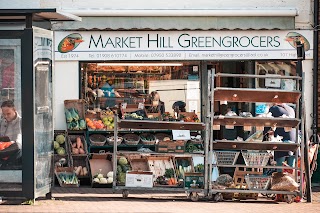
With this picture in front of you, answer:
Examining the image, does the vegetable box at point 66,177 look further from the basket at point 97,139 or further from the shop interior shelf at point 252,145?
the shop interior shelf at point 252,145

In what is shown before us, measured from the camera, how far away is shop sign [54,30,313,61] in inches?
791

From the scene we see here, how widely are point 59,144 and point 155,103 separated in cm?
247

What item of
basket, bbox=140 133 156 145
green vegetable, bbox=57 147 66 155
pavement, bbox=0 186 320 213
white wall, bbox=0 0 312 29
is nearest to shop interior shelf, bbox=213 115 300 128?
pavement, bbox=0 186 320 213

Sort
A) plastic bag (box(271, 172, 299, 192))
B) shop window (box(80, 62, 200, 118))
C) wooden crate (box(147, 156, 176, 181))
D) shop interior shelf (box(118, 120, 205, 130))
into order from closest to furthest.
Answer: plastic bag (box(271, 172, 299, 192)) → shop interior shelf (box(118, 120, 205, 130)) → wooden crate (box(147, 156, 176, 181)) → shop window (box(80, 62, 200, 118))

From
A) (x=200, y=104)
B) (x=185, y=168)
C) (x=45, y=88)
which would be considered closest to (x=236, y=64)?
(x=200, y=104)

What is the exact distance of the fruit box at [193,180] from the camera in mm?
17125

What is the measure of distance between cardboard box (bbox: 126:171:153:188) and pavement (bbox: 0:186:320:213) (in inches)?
11.4

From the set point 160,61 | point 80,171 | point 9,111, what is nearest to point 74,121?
point 80,171

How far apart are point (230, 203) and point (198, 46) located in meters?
4.78

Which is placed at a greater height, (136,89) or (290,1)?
(290,1)

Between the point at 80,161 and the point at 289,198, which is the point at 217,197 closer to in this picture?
the point at 289,198

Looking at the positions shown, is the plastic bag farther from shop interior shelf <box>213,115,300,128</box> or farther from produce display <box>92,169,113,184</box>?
produce display <box>92,169,113,184</box>

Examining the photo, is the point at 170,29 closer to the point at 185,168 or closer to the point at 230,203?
the point at 185,168

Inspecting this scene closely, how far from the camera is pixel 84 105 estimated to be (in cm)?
2009
